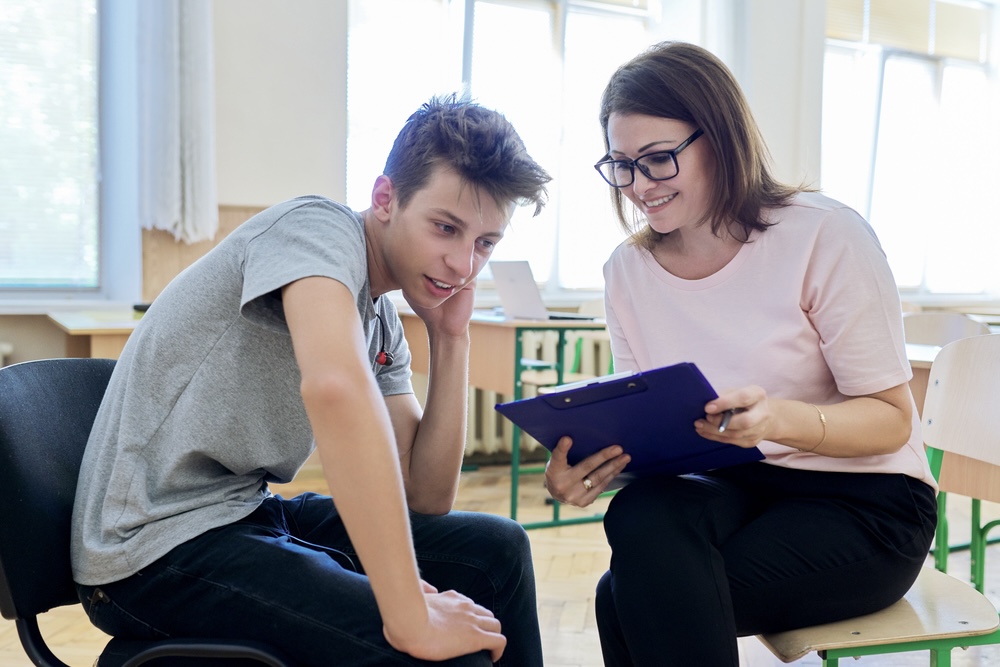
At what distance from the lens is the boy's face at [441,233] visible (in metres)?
1.03

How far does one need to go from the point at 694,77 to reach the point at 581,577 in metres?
1.91

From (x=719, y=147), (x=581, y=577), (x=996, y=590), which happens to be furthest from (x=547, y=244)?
(x=719, y=147)

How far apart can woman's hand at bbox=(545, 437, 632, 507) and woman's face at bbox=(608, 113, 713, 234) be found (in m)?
0.39

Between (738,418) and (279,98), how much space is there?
3423 mm

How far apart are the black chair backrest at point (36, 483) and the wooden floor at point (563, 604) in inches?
50.2

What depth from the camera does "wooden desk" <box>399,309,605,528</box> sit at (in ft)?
11.2

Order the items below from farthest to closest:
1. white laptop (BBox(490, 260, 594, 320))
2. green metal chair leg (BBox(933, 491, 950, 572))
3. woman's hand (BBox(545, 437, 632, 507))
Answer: white laptop (BBox(490, 260, 594, 320)), green metal chair leg (BBox(933, 491, 950, 572)), woman's hand (BBox(545, 437, 632, 507))

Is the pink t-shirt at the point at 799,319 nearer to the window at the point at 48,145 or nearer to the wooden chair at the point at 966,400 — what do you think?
the wooden chair at the point at 966,400

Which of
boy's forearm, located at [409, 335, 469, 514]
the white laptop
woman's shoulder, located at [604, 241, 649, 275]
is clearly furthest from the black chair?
the white laptop

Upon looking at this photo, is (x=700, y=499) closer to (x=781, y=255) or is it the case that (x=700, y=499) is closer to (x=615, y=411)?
(x=615, y=411)

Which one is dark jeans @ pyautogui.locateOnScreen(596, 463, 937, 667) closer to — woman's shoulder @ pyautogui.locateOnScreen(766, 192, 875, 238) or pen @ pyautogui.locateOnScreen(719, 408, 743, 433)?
pen @ pyautogui.locateOnScreen(719, 408, 743, 433)

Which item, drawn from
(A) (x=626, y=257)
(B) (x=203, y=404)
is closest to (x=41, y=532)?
(B) (x=203, y=404)

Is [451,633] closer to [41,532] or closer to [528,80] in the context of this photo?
[41,532]

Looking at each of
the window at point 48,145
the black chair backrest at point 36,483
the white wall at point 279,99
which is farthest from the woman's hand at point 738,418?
the window at point 48,145
